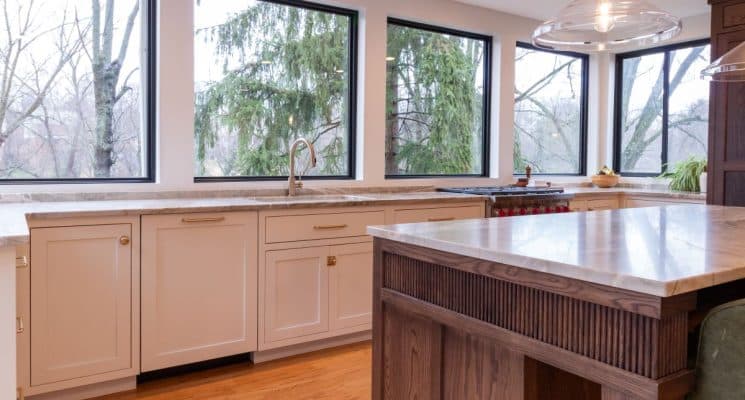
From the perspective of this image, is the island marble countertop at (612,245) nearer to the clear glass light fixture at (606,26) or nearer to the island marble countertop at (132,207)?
the clear glass light fixture at (606,26)

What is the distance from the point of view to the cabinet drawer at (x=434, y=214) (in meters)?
3.53

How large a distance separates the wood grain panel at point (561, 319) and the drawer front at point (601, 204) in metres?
3.31

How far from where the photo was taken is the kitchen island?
1187 mm

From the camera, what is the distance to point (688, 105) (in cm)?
500

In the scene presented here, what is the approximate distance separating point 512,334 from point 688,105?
4.42m

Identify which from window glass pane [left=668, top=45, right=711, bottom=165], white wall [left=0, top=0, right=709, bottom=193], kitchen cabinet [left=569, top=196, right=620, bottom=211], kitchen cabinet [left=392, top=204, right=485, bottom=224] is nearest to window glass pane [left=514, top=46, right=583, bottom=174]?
white wall [left=0, top=0, right=709, bottom=193]

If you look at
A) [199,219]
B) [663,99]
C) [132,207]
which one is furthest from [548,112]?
[132,207]

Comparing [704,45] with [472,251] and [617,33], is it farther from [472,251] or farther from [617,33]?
[472,251]

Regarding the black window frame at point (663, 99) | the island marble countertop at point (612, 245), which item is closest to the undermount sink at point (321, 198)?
the island marble countertop at point (612, 245)

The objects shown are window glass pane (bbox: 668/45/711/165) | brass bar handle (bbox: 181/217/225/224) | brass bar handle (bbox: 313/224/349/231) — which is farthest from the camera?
window glass pane (bbox: 668/45/711/165)

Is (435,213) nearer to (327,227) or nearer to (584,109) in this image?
(327,227)

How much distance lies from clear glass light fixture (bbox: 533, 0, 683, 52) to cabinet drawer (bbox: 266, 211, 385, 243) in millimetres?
1431

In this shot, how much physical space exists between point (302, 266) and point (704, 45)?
404 cm

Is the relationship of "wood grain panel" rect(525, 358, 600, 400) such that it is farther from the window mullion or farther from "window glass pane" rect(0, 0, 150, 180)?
the window mullion
